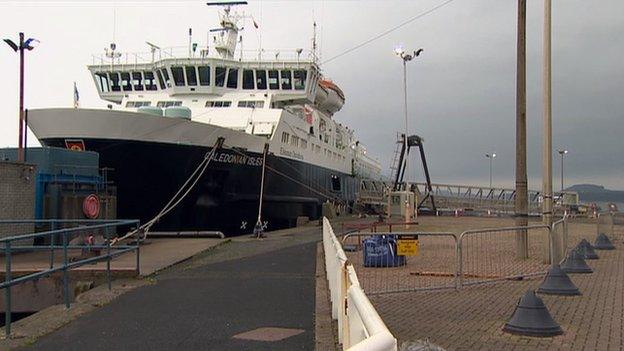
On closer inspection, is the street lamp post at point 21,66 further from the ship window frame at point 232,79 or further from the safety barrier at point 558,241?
the safety barrier at point 558,241

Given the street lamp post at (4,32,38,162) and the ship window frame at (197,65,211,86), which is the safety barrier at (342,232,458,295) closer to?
the street lamp post at (4,32,38,162)

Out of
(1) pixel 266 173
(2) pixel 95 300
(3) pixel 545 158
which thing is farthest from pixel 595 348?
(1) pixel 266 173

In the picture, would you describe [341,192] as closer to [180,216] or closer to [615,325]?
[180,216]

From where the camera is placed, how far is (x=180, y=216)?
2122 cm

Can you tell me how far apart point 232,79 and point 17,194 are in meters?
13.3

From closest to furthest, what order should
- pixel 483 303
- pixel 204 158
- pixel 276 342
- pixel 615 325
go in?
1. pixel 276 342
2. pixel 615 325
3. pixel 483 303
4. pixel 204 158

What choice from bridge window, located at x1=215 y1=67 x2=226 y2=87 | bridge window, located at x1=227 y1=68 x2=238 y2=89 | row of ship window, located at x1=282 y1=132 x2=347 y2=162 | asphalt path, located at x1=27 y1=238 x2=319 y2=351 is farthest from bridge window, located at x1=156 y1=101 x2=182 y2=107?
asphalt path, located at x1=27 y1=238 x2=319 y2=351

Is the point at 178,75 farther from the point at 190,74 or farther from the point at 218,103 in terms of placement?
the point at 218,103

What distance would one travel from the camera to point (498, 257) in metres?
14.1

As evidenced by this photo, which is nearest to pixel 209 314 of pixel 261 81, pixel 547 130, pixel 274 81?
pixel 547 130

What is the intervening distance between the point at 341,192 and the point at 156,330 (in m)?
29.9

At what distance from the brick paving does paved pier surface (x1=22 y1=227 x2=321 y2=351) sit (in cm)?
121

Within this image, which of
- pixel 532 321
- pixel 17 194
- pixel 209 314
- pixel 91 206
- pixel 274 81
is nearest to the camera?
pixel 532 321

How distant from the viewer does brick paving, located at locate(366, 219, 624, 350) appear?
20.5 ft
